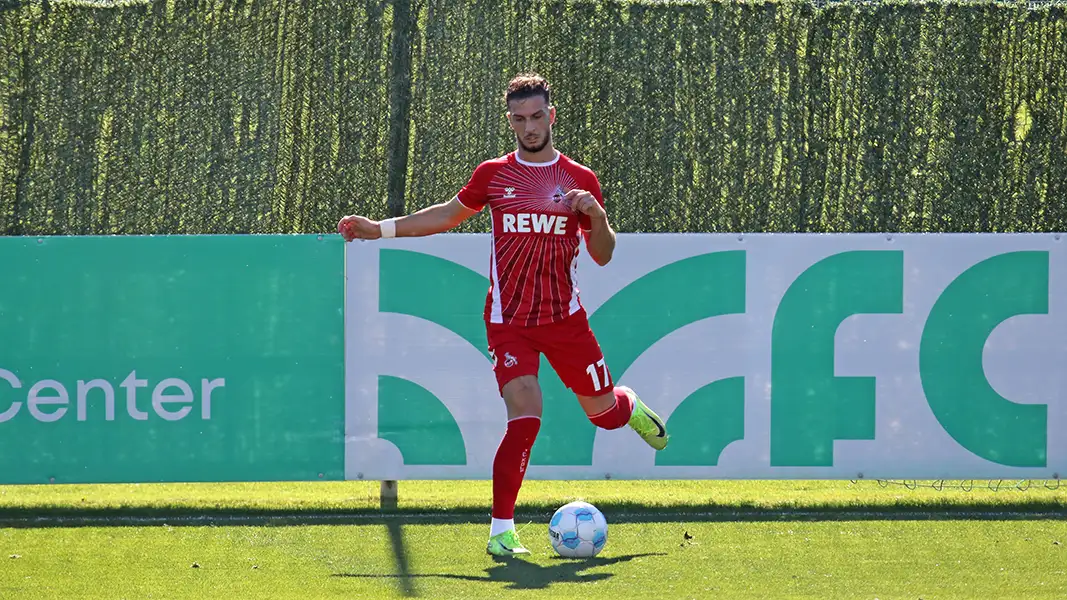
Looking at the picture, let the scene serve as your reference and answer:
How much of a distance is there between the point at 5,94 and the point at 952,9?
22.6 ft

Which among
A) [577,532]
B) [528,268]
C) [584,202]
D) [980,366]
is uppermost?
[584,202]

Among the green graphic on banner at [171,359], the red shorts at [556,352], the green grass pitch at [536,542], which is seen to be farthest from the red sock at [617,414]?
the green graphic on banner at [171,359]

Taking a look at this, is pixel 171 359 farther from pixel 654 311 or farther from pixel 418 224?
pixel 654 311

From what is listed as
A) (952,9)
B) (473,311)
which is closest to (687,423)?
(473,311)

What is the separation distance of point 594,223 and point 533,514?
6.42 ft

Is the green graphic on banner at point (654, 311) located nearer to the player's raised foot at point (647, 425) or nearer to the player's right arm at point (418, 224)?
the player's raised foot at point (647, 425)

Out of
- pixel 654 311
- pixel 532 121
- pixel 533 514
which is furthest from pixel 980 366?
pixel 532 121

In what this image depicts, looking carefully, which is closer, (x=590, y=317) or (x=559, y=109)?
(x=590, y=317)

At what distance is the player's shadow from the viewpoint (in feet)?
17.7

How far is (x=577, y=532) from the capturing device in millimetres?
5941

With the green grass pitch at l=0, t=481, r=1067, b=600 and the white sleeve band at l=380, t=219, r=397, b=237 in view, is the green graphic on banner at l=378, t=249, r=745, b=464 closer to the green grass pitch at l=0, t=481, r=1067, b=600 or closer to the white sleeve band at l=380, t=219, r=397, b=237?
the green grass pitch at l=0, t=481, r=1067, b=600

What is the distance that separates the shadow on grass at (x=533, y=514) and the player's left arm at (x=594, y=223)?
1.67 meters

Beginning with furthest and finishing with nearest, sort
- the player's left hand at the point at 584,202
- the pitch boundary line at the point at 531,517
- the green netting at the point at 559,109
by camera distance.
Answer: the green netting at the point at 559,109
the pitch boundary line at the point at 531,517
the player's left hand at the point at 584,202

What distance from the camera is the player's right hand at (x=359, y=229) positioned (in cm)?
618
